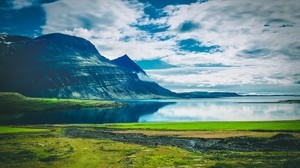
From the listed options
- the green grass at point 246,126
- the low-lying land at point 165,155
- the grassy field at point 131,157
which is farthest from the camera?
the green grass at point 246,126

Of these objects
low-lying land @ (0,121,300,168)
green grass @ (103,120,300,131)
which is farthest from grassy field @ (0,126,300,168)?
green grass @ (103,120,300,131)

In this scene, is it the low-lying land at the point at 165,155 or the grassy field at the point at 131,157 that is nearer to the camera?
the grassy field at the point at 131,157

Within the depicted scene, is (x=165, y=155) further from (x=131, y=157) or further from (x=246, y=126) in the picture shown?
(x=246, y=126)

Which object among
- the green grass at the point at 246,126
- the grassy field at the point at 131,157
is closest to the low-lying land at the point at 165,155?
the grassy field at the point at 131,157

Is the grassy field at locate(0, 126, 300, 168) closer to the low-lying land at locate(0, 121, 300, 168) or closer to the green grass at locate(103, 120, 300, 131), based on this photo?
the low-lying land at locate(0, 121, 300, 168)

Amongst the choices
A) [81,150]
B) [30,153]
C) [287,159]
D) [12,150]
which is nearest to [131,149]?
[81,150]

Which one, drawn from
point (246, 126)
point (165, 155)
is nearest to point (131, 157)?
point (165, 155)

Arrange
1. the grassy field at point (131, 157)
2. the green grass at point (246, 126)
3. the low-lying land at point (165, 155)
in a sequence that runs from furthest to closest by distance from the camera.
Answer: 1. the green grass at point (246, 126)
2. the low-lying land at point (165, 155)
3. the grassy field at point (131, 157)

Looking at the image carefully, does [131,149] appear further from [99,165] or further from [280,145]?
[280,145]

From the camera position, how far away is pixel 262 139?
56.8 metres

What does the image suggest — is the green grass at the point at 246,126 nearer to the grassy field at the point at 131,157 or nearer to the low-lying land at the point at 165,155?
the low-lying land at the point at 165,155

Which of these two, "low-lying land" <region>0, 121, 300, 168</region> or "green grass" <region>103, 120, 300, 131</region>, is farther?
"green grass" <region>103, 120, 300, 131</region>

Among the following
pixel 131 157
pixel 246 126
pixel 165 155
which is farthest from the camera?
pixel 246 126

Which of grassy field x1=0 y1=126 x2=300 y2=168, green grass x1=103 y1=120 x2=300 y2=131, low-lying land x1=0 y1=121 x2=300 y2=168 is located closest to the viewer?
grassy field x1=0 y1=126 x2=300 y2=168
